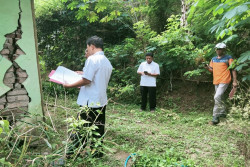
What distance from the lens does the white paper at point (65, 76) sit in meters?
2.51

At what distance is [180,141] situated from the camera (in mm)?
3404

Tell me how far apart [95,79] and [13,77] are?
1.29 meters

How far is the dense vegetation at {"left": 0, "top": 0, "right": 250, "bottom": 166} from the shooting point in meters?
2.29

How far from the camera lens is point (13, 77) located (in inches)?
111

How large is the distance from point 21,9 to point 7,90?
123 centimetres

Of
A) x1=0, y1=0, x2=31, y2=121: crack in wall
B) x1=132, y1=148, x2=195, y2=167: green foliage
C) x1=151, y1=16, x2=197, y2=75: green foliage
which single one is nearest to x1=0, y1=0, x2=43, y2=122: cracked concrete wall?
x1=0, y1=0, x2=31, y2=121: crack in wall

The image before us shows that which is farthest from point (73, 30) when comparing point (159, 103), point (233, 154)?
point (233, 154)

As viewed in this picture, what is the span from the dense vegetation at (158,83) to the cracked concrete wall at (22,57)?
0.49 metres

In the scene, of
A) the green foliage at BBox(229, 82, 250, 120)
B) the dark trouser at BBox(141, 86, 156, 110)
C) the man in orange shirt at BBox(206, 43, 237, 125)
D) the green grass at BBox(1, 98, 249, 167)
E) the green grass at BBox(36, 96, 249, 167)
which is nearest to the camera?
the green foliage at BBox(229, 82, 250, 120)

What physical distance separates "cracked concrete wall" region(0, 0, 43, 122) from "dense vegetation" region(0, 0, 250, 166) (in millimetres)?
491

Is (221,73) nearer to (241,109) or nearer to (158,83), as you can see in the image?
(241,109)

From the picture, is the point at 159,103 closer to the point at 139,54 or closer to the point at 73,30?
the point at 139,54

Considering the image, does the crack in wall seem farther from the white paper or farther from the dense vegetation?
the white paper

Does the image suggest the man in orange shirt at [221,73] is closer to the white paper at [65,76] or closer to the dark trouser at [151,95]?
the dark trouser at [151,95]
